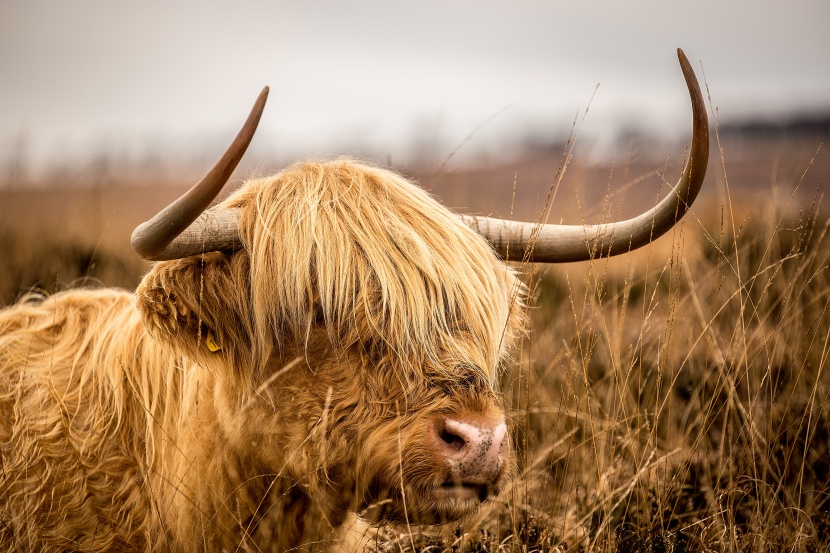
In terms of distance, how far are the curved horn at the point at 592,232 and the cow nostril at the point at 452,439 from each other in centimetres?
86

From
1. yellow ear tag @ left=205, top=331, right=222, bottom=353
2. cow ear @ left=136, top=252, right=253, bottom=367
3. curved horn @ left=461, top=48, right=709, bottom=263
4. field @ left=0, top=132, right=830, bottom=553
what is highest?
curved horn @ left=461, top=48, right=709, bottom=263

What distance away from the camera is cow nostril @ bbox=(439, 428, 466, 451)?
1.82 meters

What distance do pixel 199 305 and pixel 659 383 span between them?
5.46ft

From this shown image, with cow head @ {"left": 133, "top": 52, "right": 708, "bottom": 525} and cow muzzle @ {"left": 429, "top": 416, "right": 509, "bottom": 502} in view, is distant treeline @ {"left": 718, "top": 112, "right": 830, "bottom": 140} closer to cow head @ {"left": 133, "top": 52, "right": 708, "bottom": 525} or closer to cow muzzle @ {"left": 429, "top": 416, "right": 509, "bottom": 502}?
cow head @ {"left": 133, "top": 52, "right": 708, "bottom": 525}

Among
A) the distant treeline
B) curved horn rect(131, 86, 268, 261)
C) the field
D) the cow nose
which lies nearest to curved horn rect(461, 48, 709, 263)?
the field

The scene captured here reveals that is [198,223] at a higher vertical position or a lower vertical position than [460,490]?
higher

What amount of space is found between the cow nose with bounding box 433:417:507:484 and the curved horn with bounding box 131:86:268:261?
89cm

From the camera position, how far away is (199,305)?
212 cm

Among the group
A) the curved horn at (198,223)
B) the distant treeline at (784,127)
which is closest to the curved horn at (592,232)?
the curved horn at (198,223)

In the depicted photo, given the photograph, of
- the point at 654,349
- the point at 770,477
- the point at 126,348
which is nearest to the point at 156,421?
the point at 126,348

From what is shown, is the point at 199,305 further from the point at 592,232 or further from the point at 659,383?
the point at 659,383

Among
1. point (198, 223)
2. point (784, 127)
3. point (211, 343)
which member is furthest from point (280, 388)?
point (784, 127)

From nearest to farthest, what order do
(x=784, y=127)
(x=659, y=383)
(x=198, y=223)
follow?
(x=198, y=223)
(x=659, y=383)
(x=784, y=127)

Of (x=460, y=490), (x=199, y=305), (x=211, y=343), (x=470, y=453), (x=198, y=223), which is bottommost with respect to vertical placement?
(x=460, y=490)
